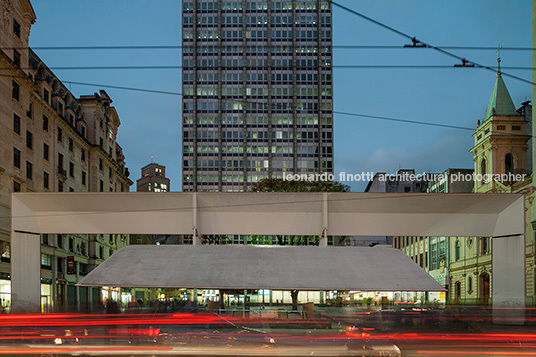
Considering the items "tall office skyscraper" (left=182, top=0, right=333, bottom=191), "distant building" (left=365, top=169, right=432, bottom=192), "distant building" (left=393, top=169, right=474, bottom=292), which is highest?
"tall office skyscraper" (left=182, top=0, right=333, bottom=191)

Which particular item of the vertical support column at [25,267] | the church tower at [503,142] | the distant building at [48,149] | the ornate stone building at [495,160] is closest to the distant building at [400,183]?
the ornate stone building at [495,160]

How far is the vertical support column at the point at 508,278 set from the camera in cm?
2888

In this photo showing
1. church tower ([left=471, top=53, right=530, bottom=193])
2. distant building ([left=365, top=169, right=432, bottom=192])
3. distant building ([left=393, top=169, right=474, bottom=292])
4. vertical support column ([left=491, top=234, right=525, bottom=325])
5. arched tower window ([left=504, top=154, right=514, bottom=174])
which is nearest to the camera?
vertical support column ([left=491, top=234, right=525, bottom=325])

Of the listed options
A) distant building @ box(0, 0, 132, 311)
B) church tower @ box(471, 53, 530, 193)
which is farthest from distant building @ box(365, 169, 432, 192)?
distant building @ box(0, 0, 132, 311)

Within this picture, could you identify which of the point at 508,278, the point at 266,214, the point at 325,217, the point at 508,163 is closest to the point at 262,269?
the point at 266,214

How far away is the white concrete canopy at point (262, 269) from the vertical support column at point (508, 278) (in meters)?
4.97

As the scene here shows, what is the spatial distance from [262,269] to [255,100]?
103 m

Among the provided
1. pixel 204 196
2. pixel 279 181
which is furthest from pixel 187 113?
pixel 204 196

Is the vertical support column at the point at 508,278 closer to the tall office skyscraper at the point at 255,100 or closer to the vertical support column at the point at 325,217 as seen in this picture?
the vertical support column at the point at 325,217

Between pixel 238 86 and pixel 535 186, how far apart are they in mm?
86423

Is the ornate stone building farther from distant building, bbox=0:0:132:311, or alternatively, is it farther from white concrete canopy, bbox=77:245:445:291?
distant building, bbox=0:0:132:311

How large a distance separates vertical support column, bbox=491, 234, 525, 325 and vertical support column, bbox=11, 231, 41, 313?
24418mm

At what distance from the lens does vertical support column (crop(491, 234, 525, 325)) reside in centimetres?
2888

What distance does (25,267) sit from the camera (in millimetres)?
30219
